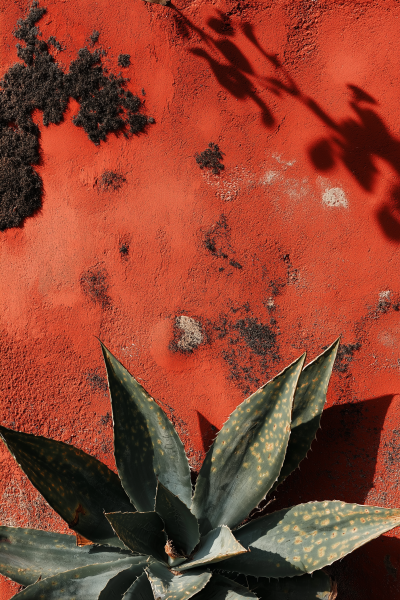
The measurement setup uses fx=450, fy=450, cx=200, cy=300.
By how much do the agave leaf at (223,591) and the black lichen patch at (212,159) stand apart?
14.1 feet

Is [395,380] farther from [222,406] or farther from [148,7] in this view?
[148,7]

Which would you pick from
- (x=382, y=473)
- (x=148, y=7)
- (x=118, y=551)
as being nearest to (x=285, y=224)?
(x=382, y=473)

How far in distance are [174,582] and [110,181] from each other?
442 centimetres

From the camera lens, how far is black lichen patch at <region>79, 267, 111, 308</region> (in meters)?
5.44

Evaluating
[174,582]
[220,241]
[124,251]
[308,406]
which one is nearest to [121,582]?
[174,582]

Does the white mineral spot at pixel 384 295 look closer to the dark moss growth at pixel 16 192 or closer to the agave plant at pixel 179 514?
the agave plant at pixel 179 514

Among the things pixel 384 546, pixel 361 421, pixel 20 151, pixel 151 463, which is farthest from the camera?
pixel 20 151

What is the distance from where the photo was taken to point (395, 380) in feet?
16.5

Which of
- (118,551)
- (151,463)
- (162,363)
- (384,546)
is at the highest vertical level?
(162,363)

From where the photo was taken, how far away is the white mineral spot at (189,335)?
5238 mm

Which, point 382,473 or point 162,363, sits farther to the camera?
point 162,363

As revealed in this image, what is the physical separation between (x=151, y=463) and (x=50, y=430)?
2.13 m

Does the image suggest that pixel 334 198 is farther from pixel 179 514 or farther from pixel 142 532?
pixel 142 532

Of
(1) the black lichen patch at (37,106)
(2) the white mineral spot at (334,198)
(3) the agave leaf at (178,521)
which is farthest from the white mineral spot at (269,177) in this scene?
(3) the agave leaf at (178,521)
